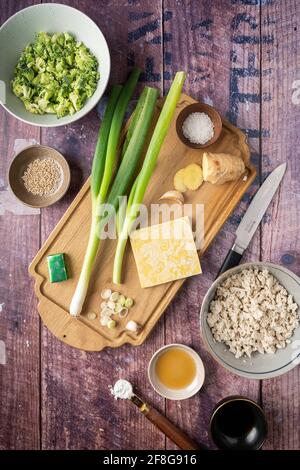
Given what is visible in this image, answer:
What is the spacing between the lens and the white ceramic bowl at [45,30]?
65.2 inches

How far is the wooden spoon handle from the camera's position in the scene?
172 centimetres

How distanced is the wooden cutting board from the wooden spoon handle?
0.25 meters

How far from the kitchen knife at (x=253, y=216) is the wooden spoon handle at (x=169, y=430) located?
21.3 inches

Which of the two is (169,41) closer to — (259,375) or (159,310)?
(159,310)

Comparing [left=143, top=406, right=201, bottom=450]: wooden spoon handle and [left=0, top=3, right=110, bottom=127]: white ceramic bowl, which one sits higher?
[left=0, top=3, right=110, bottom=127]: white ceramic bowl

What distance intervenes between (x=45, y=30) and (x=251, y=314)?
119 centimetres

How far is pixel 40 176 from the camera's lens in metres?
1.75

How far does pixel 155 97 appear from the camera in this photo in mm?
1667

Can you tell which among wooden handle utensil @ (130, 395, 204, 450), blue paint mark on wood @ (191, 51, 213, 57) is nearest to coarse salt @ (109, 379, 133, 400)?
wooden handle utensil @ (130, 395, 204, 450)

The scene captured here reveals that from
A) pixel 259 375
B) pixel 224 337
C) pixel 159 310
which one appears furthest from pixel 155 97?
pixel 259 375

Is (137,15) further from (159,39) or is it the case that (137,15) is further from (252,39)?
(252,39)

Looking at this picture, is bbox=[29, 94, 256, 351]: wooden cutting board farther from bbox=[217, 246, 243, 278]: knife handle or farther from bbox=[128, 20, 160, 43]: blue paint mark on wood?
bbox=[128, 20, 160, 43]: blue paint mark on wood

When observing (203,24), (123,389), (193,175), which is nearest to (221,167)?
(193,175)
